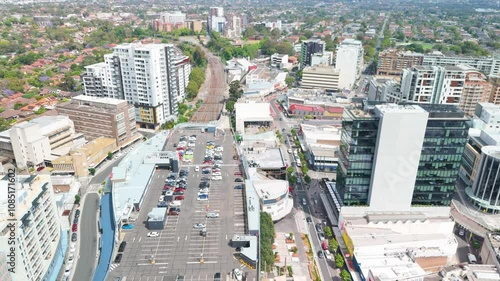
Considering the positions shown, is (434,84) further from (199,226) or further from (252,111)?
(199,226)

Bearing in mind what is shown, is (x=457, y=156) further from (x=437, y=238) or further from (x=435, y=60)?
(x=435, y=60)

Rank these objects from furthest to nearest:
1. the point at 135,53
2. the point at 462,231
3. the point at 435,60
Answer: the point at 435,60
the point at 135,53
the point at 462,231

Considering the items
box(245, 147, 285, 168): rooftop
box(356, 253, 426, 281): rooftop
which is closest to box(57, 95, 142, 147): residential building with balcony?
box(245, 147, 285, 168): rooftop

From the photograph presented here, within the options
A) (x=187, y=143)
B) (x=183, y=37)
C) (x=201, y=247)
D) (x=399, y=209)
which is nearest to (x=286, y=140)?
(x=187, y=143)

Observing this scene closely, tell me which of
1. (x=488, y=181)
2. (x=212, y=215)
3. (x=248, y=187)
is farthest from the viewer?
(x=488, y=181)

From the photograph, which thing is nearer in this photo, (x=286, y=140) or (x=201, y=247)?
(x=201, y=247)

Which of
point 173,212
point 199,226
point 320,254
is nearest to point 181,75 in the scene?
point 173,212
